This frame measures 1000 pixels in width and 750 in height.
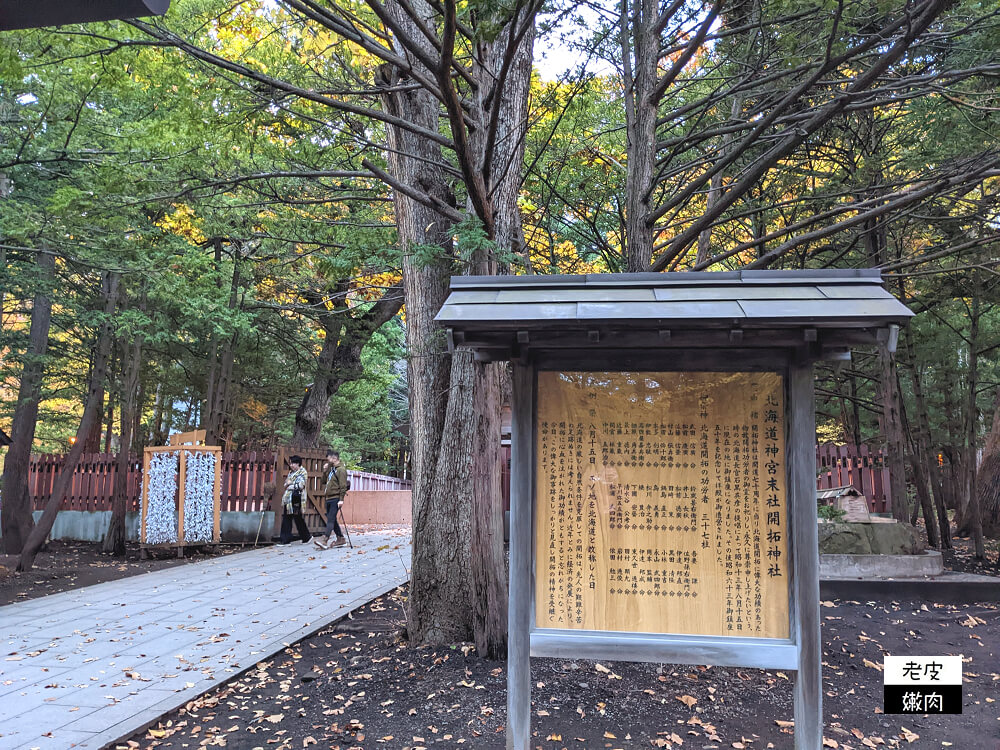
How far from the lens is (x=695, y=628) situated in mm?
3861

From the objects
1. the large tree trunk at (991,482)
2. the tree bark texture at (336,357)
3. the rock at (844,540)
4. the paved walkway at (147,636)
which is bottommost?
the paved walkway at (147,636)

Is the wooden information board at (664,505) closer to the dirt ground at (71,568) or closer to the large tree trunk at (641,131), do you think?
the large tree trunk at (641,131)

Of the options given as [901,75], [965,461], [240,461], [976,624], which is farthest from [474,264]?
[965,461]

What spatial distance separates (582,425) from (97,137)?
10965 millimetres

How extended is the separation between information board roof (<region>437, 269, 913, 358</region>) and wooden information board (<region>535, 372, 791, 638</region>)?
1.27ft

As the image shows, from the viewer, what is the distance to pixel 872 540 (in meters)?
9.86

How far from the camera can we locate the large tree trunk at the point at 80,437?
456 inches

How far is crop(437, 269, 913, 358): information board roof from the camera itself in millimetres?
3432

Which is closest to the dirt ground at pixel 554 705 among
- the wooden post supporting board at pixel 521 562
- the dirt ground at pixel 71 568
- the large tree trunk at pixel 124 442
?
the wooden post supporting board at pixel 521 562

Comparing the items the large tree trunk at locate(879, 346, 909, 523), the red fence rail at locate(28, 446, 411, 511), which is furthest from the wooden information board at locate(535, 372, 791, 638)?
the red fence rail at locate(28, 446, 411, 511)

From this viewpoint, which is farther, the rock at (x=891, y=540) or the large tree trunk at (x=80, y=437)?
the large tree trunk at (x=80, y=437)

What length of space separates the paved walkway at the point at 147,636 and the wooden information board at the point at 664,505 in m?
3.42

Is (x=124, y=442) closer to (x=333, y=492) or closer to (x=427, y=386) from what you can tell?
(x=333, y=492)

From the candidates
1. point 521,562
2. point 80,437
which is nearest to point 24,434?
point 80,437
